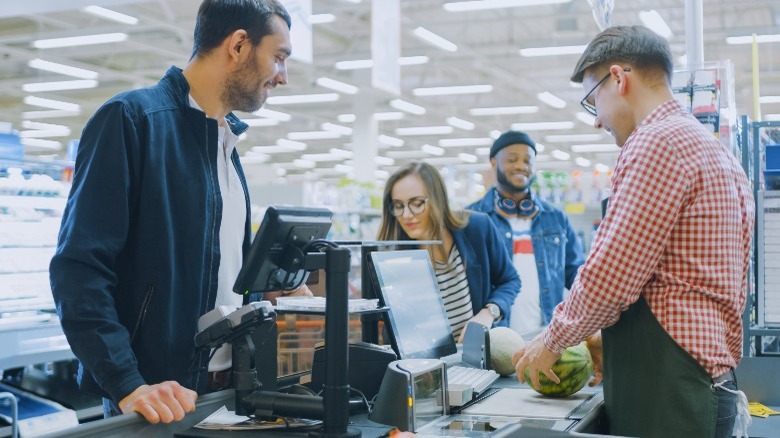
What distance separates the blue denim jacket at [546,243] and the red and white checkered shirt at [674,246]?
225cm

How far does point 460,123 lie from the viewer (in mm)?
20062

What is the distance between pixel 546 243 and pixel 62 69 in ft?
35.4

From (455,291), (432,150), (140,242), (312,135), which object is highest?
(312,135)

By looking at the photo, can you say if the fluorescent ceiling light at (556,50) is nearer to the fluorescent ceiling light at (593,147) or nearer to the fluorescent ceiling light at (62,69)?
the fluorescent ceiling light at (62,69)

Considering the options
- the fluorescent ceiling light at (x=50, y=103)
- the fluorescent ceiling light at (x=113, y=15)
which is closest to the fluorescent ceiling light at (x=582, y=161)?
the fluorescent ceiling light at (x=50, y=103)

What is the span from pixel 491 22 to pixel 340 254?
1241cm

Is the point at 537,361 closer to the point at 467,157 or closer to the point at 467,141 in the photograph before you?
the point at 467,141

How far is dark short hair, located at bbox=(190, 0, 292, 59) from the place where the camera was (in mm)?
2012

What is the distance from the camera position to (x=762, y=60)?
49.2ft

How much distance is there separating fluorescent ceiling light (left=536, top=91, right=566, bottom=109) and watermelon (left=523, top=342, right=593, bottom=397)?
1522 centimetres

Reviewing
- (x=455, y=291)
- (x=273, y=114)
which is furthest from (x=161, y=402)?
(x=273, y=114)

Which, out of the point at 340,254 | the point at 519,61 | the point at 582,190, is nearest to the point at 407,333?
the point at 340,254

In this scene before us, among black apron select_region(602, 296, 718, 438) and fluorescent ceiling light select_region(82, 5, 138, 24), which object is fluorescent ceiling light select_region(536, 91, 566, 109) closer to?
fluorescent ceiling light select_region(82, 5, 138, 24)

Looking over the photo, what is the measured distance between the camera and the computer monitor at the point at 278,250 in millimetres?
1550
